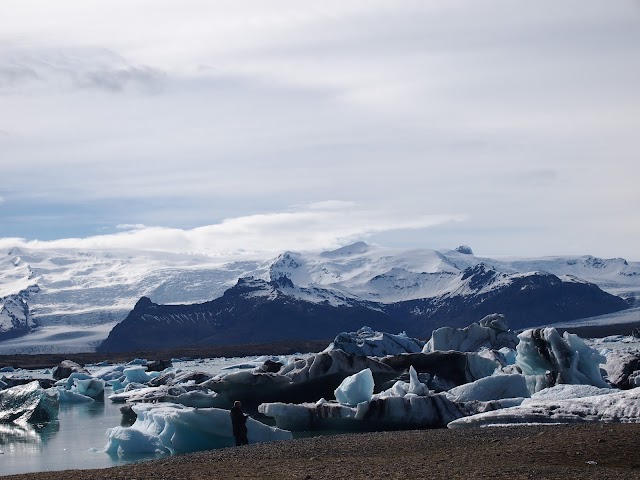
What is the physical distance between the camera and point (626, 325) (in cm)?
13312

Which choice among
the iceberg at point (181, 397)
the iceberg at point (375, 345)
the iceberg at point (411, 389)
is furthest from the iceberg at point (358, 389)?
the iceberg at point (375, 345)

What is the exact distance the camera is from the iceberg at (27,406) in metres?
29.6

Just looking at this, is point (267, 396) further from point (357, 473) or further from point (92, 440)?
point (357, 473)

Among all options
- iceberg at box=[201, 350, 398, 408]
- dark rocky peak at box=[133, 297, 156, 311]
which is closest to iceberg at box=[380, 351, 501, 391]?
iceberg at box=[201, 350, 398, 408]

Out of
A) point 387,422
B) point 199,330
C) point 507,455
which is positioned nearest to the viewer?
point 507,455

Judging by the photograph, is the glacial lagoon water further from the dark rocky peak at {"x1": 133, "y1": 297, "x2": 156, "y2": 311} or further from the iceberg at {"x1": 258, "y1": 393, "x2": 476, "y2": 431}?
the dark rocky peak at {"x1": 133, "y1": 297, "x2": 156, "y2": 311}

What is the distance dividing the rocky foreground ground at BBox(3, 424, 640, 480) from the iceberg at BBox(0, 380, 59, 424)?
48.3 ft

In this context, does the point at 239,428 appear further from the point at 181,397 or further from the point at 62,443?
the point at 181,397

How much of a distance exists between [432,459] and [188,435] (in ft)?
26.5

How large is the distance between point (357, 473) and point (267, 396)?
1641 centimetres

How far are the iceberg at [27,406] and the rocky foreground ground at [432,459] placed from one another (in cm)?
1473

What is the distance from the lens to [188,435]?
65.8 ft

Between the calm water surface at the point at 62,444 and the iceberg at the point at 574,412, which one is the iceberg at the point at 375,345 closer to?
the calm water surface at the point at 62,444

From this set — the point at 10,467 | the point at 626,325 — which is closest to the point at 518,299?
the point at 626,325
